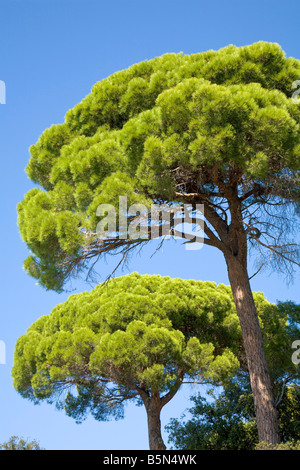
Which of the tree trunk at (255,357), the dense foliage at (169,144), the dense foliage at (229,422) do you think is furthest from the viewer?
the dense foliage at (229,422)

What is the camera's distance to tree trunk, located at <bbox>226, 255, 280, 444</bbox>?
648 centimetres

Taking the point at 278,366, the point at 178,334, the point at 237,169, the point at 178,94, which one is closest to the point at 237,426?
the point at 278,366

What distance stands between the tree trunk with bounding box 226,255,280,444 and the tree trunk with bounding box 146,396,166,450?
13.7 ft

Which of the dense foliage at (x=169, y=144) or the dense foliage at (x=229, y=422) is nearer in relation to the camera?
the dense foliage at (x=169, y=144)

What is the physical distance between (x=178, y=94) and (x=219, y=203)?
1926 millimetres

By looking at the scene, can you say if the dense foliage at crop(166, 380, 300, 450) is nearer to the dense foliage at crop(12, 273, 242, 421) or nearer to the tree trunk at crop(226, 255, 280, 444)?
the dense foliage at crop(12, 273, 242, 421)

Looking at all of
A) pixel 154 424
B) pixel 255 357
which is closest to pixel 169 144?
pixel 255 357

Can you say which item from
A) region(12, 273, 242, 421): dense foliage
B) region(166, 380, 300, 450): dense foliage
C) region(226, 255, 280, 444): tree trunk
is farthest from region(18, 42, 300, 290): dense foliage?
region(166, 380, 300, 450): dense foliage

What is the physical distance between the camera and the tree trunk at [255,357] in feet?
21.3

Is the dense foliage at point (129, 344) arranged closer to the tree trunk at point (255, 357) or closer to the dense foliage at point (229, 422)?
the dense foliage at point (229, 422)

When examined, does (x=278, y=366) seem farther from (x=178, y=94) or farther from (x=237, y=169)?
(x=178, y=94)

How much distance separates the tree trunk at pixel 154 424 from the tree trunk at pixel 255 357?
13.7 ft

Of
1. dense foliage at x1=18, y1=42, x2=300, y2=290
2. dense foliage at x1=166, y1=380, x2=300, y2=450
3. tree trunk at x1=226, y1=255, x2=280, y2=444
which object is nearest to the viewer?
dense foliage at x1=18, y1=42, x2=300, y2=290

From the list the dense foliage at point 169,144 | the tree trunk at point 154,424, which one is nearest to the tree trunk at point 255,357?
the dense foliage at point 169,144
